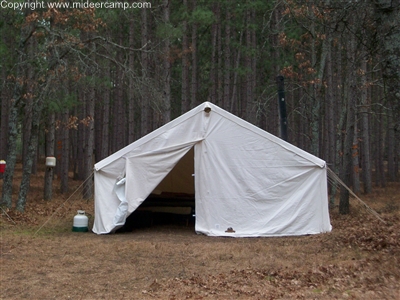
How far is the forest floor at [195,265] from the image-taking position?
Result: 5.70 m

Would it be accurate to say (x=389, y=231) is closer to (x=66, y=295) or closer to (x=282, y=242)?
(x=282, y=242)

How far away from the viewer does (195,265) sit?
7.36 meters

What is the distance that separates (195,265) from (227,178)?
301cm

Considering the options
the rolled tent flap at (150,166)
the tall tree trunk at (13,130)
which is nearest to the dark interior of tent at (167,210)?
the rolled tent flap at (150,166)

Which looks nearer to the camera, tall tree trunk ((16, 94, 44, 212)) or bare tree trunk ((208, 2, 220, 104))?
tall tree trunk ((16, 94, 44, 212))

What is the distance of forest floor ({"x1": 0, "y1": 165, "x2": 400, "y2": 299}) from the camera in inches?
225

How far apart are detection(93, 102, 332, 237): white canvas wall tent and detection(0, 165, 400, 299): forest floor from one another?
42 cm

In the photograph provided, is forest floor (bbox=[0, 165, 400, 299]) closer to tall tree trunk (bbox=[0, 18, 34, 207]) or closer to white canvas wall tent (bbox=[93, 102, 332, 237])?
white canvas wall tent (bbox=[93, 102, 332, 237])

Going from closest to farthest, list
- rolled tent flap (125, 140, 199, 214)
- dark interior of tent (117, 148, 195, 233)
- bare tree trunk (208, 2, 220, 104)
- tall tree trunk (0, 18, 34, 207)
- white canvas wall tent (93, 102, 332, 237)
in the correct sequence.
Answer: white canvas wall tent (93, 102, 332, 237), rolled tent flap (125, 140, 199, 214), dark interior of tent (117, 148, 195, 233), tall tree trunk (0, 18, 34, 207), bare tree trunk (208, 2, 220, 104)

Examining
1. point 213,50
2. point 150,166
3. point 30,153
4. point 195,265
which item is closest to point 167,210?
point 150,166

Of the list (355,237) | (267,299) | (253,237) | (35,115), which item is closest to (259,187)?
(253,237)

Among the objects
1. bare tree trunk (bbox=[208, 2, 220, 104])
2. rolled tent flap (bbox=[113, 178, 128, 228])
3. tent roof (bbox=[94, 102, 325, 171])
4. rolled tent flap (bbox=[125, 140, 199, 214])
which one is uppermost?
A: bare tree trunk (bbox=[208, 2, 220, 104])

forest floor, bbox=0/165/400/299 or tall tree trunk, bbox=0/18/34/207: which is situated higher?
tall tree trunk, bbox=0/18/34/207

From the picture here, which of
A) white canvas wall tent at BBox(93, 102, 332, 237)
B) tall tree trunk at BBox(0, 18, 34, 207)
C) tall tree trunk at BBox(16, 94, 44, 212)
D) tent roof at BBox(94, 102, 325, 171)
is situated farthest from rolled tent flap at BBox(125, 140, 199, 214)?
tall tree trunk at BBox(0, 18, 34, 207)
